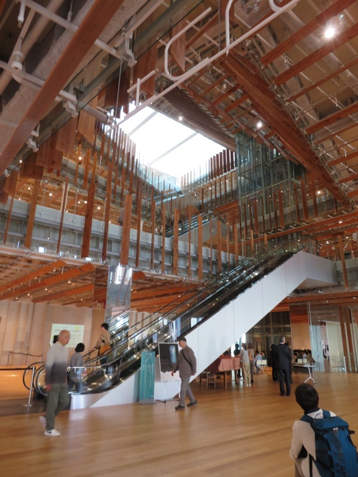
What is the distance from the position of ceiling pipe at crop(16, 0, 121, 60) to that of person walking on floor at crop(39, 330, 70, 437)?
3.63 meters

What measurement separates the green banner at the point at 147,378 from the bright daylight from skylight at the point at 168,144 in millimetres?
16284

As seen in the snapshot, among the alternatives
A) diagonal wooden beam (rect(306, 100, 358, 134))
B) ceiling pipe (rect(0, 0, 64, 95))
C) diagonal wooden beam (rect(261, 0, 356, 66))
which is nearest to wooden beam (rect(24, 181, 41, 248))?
ceiling pipe (rect(0, 0, 64, 95))

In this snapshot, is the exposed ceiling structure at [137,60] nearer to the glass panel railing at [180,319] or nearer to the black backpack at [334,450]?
the black backpack at [334,450]

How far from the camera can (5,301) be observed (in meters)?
18.2

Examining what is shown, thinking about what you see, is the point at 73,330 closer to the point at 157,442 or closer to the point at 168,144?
the point at 168,144

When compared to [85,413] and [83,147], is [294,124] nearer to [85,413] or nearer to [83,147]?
[85,413]

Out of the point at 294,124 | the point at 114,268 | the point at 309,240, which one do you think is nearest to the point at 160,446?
the point at 114,268

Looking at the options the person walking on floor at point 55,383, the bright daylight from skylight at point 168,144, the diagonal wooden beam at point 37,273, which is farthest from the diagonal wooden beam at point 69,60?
the bright daylight from skylight at point 168,144

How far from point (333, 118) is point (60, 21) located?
24.0ft

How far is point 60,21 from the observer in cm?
277

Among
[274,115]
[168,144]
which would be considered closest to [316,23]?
[274,115]

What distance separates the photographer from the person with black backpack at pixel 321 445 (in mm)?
2025

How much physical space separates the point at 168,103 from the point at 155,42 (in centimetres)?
1429

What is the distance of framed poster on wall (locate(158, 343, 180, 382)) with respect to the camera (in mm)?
7698
